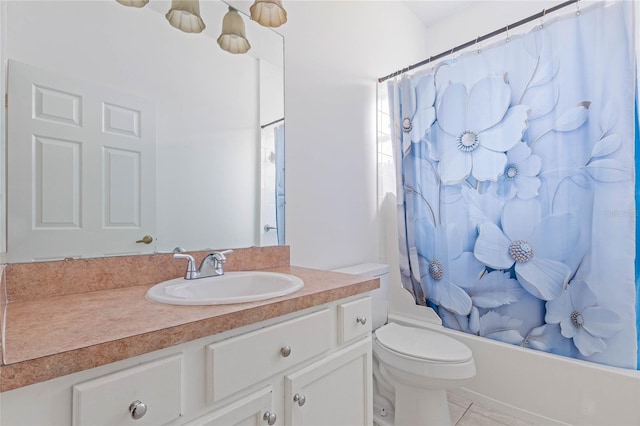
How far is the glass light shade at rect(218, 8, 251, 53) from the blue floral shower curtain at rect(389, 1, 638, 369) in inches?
41.8

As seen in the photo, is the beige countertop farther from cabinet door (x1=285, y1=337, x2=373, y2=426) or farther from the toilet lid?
the toilet lid

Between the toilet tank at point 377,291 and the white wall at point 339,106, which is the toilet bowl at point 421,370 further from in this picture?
the white wall at point 339,106

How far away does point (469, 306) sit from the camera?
1.73 meters

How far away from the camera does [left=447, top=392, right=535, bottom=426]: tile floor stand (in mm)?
1573

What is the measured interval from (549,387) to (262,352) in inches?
61.7

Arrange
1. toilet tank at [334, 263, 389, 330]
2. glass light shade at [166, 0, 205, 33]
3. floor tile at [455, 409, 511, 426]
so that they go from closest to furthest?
glass light shade at [166, 0, 205, 33] → floor tile at [455, 409, 511, 426] → toilet tank at [334, 263, 389, 330]

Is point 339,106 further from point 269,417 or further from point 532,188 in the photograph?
point 269,417

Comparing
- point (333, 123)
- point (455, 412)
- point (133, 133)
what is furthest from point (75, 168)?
point (455, 412)

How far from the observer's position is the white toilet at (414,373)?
1.30 meters

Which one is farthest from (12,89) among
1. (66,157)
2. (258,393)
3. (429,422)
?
(429,422)

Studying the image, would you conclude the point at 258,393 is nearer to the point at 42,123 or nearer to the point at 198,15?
the point at 42,123

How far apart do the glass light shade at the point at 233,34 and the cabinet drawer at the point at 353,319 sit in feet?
3.78

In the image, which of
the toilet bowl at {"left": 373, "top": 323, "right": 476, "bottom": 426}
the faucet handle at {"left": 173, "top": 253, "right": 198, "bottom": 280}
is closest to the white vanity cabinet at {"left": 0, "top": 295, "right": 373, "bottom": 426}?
the toilet bowl at {"left": 373, "top": 323, "right": 476, "bottom": 426}

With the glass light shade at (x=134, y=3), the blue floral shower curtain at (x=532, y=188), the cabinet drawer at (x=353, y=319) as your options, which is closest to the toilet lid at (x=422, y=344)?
the blue floral shower curtain at (x=532, y=188)
